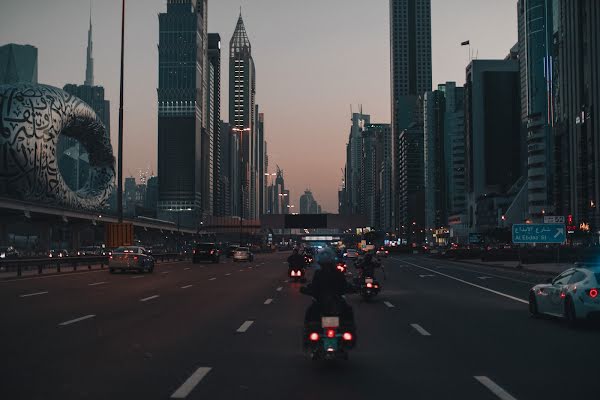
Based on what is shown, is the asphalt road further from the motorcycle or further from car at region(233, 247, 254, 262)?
car at region(233, 247, 254, 262)

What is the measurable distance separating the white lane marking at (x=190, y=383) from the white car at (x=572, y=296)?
8.75 meters

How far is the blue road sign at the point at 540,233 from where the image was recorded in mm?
48906

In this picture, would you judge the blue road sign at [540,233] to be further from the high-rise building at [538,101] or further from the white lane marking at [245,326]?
the high-rise building at [538,101]

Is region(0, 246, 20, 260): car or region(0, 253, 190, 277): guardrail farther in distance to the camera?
region(0, 246, 20, 260): car

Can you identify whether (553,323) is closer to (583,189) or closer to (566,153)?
(583,189)

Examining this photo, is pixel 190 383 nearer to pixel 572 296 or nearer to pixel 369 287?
pixel 572 296

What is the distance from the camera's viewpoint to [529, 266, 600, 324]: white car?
614 inches

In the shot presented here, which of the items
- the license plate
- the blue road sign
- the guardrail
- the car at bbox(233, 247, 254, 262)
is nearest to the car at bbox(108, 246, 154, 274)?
the guardrail

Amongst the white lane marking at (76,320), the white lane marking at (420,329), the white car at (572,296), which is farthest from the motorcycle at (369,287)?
the white lane marking at (76,320)

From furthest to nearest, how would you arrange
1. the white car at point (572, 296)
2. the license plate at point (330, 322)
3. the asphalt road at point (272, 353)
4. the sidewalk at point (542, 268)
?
the sidewalk at point (542, 268), the white car at point (572, 296), the license plate at point (330, 322), the asphalt road at point (272, 353)

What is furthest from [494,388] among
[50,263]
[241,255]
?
[241,255]

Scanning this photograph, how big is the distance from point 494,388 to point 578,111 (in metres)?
136

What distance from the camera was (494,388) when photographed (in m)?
9.22

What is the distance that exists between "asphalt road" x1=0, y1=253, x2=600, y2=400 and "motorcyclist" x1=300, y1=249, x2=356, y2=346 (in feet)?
2.39
